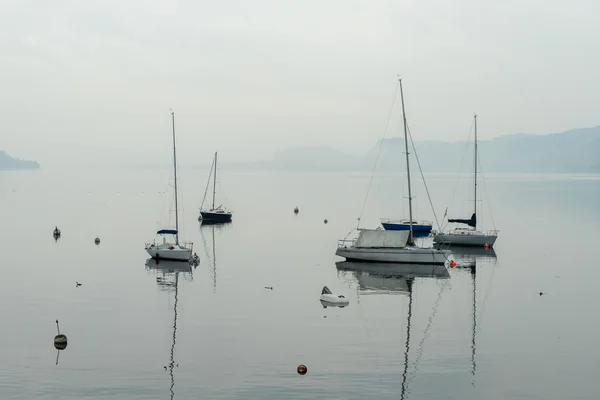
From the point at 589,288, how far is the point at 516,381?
109ft

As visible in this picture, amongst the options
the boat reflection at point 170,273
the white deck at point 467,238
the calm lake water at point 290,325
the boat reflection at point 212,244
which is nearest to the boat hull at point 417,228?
the white deck at point 467,238

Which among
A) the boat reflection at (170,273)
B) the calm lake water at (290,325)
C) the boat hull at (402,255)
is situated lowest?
the calm lake water at (290,325)

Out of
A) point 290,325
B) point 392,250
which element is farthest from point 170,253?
point 290,325

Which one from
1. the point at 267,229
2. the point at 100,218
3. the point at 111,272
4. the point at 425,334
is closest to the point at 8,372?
the point at 425,334

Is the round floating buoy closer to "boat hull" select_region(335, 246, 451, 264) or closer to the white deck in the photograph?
"boat hull" select_region(335, 246, 451, 264)

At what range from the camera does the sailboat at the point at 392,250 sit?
3140 inches

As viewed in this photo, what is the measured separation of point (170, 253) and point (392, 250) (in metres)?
27.1

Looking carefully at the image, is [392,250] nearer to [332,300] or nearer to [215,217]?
[332,300]

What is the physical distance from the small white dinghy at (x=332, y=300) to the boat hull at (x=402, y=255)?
2143 cm

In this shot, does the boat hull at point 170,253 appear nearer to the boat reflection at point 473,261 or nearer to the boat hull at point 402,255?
the boat hull at point 402,255

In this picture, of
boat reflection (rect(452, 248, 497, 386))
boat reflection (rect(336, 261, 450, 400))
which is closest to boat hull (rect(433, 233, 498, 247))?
boat reflection (rect(452, 248, 497, 386))

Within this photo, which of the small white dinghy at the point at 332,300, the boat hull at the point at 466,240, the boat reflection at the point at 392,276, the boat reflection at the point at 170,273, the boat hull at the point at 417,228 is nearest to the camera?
the small white dinghy at the point at 332,300

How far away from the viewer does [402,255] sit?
80.2m

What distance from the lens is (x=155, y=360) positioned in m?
42.7
